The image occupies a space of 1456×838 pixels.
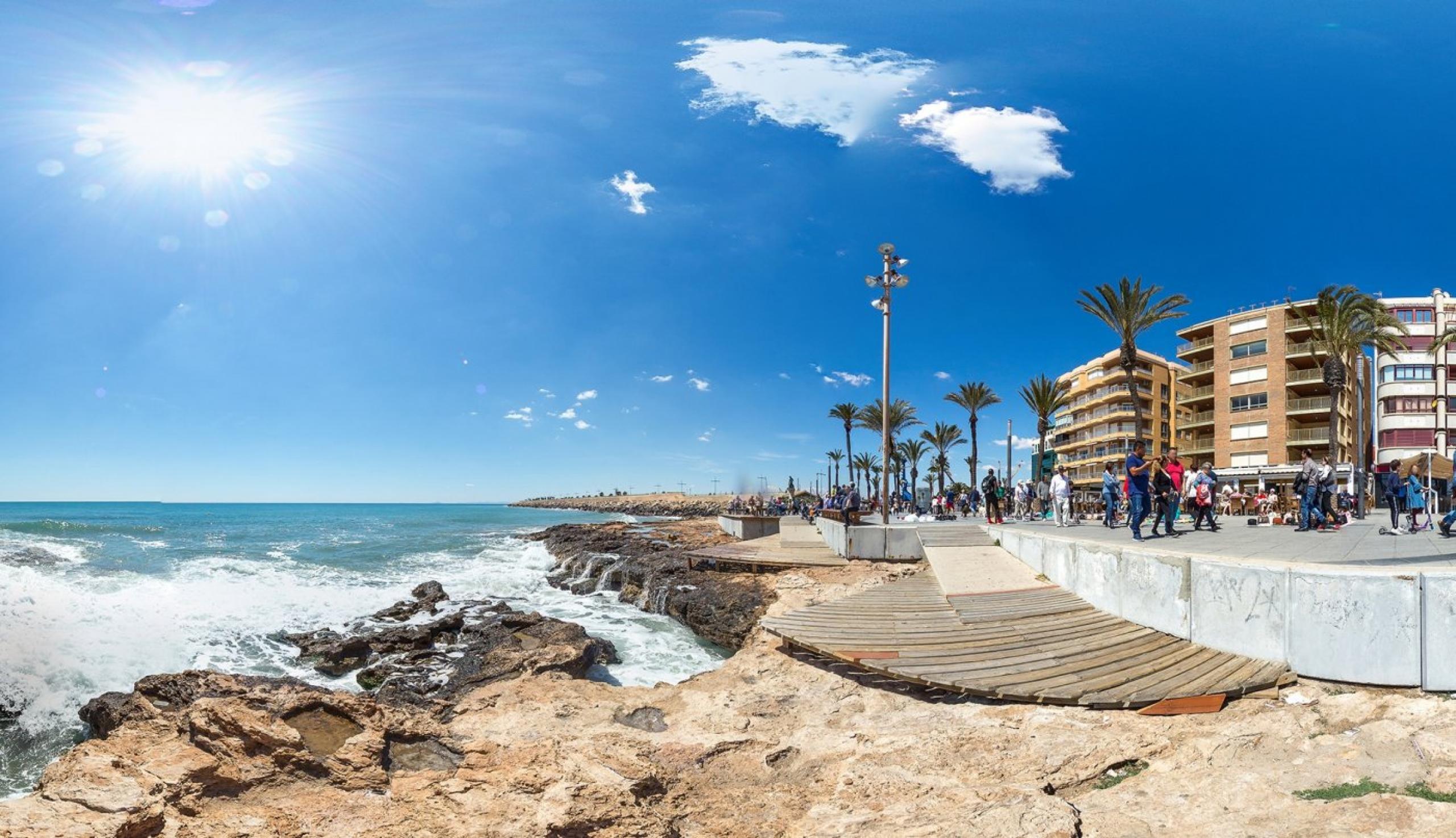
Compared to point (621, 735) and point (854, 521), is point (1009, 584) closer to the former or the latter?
point (621, 735)

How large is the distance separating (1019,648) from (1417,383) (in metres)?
73.9

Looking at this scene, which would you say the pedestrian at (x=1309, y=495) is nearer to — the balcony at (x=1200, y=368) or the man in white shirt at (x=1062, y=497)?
the man in white shirt at (x=1062, y=497)

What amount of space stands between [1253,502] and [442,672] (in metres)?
26.9

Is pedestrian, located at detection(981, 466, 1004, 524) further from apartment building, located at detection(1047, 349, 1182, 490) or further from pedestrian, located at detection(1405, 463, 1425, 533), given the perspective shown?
apartment building, located at detection(1047, 349, 1182, 490)

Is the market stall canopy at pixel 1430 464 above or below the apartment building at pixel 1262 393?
below

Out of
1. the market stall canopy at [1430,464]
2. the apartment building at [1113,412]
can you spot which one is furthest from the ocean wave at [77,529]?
the apartment building at [1113,412]

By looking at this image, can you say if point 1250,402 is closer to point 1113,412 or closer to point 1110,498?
point 1113,412

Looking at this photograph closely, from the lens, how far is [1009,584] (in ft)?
36.6

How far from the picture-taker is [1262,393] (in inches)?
2072

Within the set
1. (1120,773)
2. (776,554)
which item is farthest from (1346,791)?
(776,554)

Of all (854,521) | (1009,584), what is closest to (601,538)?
(854,521)

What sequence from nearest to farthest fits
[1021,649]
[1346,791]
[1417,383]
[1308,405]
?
1. [1346,791]
2. [1021,649]
3. [1308,405]
4. [1417,383]

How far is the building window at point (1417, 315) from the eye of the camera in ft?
189

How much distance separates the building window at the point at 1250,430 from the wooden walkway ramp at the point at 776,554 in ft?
150
